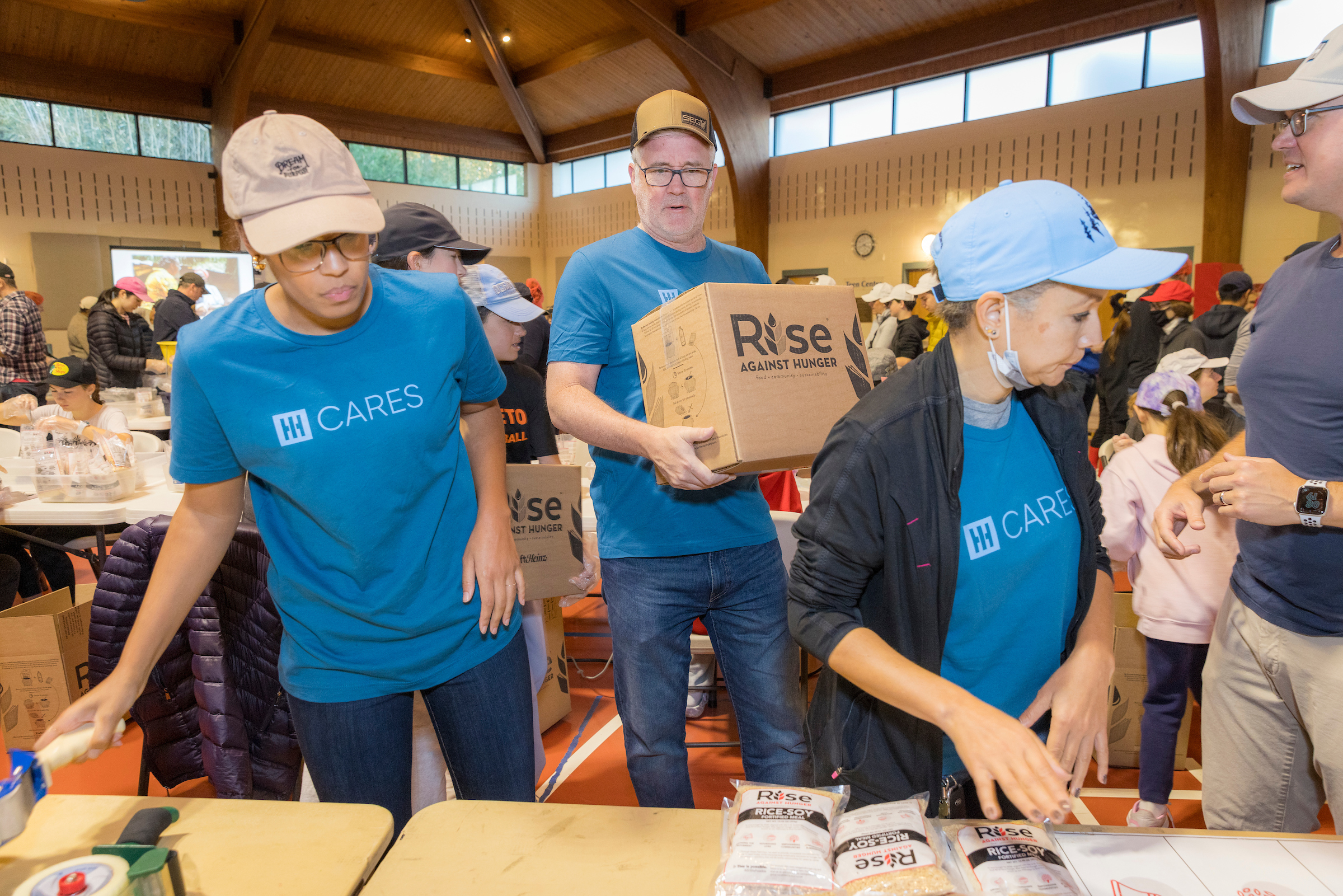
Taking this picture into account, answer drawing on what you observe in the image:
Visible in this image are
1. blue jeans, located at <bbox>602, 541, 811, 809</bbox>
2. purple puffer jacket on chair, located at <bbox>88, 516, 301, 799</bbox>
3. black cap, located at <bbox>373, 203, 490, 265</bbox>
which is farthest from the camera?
black cap, located at <bbox>373, 203, 490, 265</bbox>

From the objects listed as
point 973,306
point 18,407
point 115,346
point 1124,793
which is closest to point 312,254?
point 973,306

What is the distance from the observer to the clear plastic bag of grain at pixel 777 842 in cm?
88

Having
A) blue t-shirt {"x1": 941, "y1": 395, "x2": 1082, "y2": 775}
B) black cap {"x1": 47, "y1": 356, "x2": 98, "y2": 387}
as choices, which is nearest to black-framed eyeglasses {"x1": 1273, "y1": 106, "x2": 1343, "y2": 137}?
blue t-shirt {"x1": 941, "y1": 395, "x2": 1082, "y2": 775}

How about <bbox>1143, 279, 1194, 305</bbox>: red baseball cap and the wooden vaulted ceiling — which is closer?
<bbox>1143, 279, 1194, 305</bbox>: red baseball cap

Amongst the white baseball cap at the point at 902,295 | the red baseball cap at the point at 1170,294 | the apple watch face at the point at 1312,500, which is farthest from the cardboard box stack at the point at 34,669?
the white baseball cap at the point at 902,295

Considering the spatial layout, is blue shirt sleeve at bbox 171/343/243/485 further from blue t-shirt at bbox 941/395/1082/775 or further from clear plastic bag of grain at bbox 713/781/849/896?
blue t-shirt at bbox 941/395/1082/775

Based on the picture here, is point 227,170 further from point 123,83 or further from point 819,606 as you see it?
point 123,83

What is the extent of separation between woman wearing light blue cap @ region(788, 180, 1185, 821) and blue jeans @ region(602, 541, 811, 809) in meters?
0.47

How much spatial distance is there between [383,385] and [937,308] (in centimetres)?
93

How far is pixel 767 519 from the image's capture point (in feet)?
6.11

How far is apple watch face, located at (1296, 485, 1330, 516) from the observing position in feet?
4.51

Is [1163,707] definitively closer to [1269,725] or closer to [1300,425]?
[1269,725]

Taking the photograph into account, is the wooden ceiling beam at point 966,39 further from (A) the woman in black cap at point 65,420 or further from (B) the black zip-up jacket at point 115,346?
(A) the woman in black cap at point 65,420

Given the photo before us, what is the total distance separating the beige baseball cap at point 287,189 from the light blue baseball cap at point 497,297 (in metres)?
1.24
